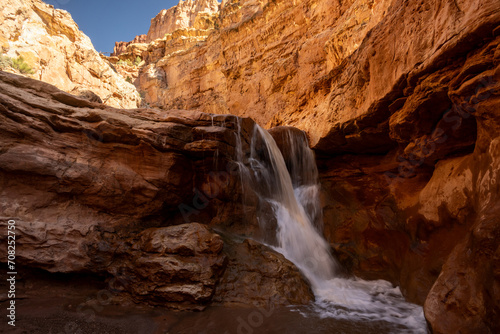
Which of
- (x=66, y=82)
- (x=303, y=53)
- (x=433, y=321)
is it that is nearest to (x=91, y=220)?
(x=433, y=321)

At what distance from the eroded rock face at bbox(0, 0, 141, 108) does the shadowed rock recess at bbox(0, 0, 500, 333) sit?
42.5 feet

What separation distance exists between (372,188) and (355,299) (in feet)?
10.6

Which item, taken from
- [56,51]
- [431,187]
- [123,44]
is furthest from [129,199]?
[123,44]

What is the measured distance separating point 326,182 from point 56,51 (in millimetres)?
19462

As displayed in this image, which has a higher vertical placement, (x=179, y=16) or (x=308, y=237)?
(x=179, y=16)

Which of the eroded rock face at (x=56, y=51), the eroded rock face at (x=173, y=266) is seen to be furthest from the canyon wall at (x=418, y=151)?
the eroded rock face at (x=56, y=51)

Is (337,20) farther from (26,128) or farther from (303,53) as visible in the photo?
(26,128)

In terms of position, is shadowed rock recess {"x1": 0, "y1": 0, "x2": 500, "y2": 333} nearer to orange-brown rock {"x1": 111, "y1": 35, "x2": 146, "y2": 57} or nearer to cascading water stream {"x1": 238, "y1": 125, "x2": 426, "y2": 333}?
cascading water stream {"x1": 238, "y1": 125, "x2": 426, "y2": 333}

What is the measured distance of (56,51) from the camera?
54.4 ft

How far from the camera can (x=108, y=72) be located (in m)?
19.9

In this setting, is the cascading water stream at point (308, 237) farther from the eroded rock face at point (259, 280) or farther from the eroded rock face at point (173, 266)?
the eroded rock face at point (173, 266)

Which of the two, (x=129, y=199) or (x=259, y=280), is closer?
(x=259, y=280)

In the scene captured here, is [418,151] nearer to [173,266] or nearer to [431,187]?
[431,187]

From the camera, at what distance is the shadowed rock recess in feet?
9.96
